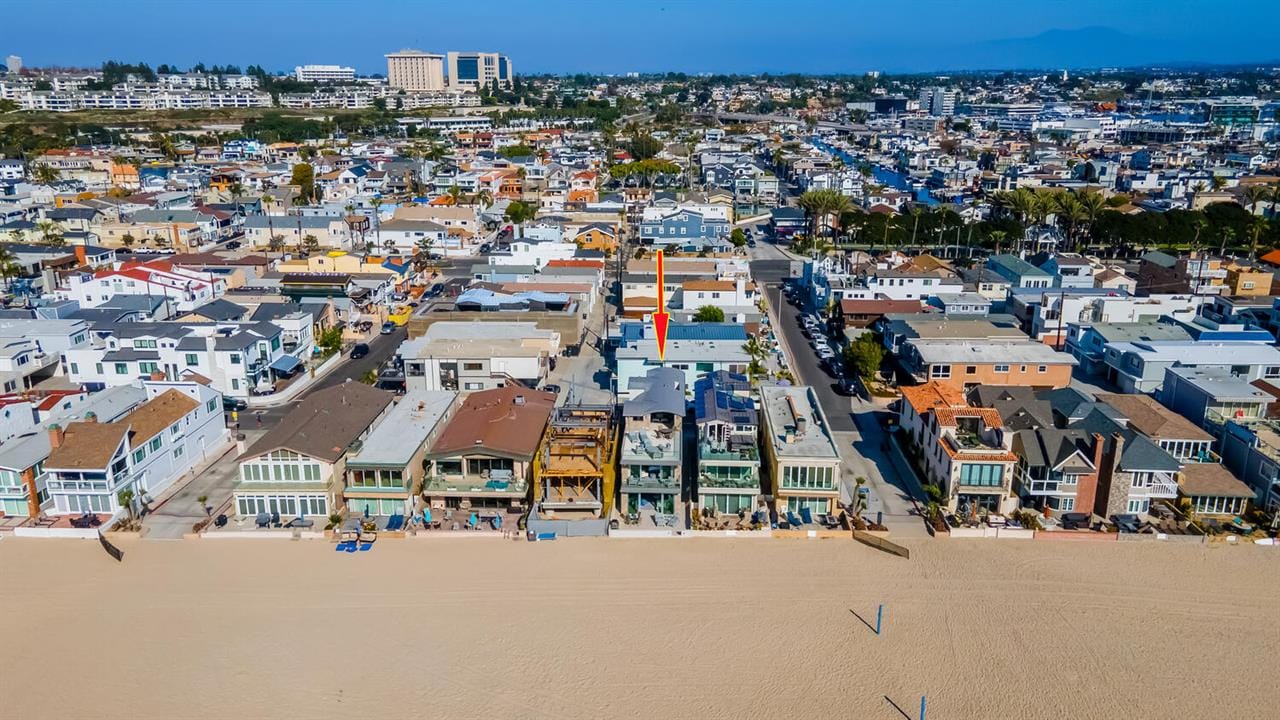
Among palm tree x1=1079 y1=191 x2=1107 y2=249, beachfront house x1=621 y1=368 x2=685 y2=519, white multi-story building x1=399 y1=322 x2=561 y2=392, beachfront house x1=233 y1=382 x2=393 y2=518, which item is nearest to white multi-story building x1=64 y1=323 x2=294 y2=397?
white multi-story building x1=399 y1=322 x2=561 y2=392

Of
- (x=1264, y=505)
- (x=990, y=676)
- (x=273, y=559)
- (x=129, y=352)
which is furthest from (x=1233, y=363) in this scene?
(x=129, y=352)

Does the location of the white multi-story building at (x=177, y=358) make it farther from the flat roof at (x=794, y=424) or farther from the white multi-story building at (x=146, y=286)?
the flat roof at (x=794, y=424)

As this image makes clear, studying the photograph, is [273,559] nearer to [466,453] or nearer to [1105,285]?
[466,453]

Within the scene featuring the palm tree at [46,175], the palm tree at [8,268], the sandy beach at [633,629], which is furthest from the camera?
the palm tree at [46,175]

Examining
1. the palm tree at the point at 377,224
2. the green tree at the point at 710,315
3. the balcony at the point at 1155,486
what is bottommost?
the balcony at the point at 1155,486

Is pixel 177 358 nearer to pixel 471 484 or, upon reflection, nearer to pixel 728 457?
pixel 471 484

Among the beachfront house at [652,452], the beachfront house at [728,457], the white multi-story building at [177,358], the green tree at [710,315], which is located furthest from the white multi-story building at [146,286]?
the beachfront house at [728,457]
